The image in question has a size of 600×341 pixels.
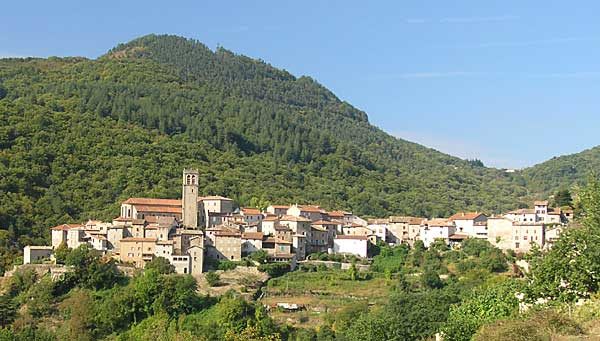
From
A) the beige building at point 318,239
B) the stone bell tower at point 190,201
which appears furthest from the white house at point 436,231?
the stone bell tower at point 190,201

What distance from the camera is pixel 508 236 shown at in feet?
171

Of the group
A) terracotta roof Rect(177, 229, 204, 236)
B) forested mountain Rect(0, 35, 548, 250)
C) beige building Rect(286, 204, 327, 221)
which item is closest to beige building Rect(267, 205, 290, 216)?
beige building Rect(286, 204, 327, 221)

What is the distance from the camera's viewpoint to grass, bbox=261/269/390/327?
43.8 metres

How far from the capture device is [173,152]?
7738cm

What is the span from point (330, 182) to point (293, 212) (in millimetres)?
26372

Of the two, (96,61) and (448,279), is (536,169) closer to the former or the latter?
(96,61)

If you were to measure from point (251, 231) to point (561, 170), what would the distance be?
271 ft

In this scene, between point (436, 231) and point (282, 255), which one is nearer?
point (282, 255)

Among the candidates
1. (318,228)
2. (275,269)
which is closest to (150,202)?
(275,269)

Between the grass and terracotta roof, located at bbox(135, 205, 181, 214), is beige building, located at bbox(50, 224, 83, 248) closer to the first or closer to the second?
terracotta roof, located at bbox(135, 205, 181, 214)

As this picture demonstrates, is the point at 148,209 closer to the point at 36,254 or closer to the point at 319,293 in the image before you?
the point at 36,254

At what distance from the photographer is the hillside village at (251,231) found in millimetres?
48438

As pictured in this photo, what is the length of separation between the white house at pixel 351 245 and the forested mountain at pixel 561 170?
65.5 m

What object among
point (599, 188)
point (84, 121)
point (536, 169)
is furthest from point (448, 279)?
point (536, 169)
